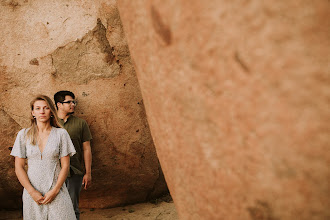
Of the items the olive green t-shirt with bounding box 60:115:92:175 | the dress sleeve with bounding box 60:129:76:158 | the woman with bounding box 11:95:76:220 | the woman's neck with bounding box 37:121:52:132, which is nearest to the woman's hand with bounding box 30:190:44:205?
the woman with bounding box 11:95:76:220

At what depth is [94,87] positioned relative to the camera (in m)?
2.63

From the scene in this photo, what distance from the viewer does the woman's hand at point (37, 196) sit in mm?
1643

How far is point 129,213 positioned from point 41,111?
5.40ft

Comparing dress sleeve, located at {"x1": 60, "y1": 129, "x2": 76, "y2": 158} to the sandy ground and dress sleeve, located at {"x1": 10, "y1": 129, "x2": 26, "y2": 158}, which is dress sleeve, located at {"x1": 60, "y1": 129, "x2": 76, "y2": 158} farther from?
the sandy ground

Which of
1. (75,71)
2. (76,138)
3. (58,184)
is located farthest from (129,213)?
(75,71)

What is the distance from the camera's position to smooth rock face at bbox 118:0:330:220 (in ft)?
1.29

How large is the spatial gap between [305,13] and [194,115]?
239mm

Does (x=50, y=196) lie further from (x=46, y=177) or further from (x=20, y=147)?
(x=20, y=147)

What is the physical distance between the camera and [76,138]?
2.33m

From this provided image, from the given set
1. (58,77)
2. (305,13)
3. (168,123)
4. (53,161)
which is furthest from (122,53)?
(305,13)

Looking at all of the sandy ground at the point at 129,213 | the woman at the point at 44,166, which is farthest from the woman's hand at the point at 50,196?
the sandy ground at the point at 129,213

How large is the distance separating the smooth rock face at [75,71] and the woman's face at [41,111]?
78cm

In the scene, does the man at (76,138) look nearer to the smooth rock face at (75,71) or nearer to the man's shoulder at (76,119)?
the man's shoulder at (76,119)

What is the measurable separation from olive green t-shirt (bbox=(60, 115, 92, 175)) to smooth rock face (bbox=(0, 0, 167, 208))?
0.23 meters
